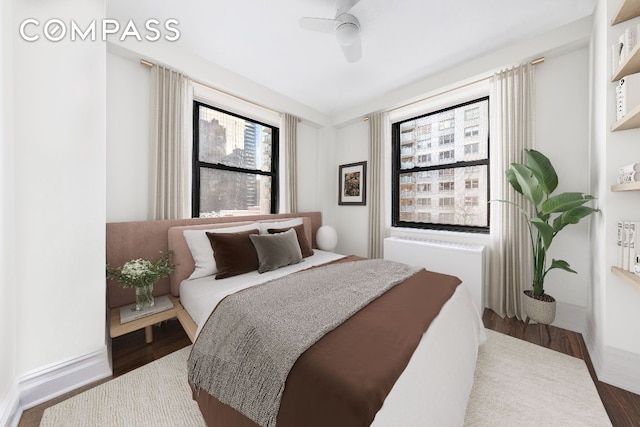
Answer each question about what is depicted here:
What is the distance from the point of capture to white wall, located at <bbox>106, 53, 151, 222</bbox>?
216cm

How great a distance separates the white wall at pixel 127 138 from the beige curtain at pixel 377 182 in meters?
2.85

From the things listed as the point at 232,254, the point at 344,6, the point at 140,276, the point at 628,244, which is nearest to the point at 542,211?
the point at 628,244

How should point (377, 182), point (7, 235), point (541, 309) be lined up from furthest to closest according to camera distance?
point (377, 182) < point (541, 309) < point (7, 235)

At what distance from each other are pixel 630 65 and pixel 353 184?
2.91 meters

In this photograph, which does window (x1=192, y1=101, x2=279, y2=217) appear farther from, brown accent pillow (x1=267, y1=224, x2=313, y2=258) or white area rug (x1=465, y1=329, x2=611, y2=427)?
white area rug (x1=465, y1=329, x2=611, y2=427)

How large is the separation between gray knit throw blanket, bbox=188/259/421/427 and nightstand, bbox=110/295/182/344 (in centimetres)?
80

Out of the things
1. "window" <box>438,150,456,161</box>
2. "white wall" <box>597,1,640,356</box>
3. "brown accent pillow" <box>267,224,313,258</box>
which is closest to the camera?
"white wall" <box>597,1,640,356</box>

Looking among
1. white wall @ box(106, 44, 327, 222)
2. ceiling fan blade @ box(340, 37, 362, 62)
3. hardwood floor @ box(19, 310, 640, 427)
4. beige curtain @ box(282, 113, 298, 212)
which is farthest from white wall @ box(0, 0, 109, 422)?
beige curtain @ box(282, 113, 298, 212)

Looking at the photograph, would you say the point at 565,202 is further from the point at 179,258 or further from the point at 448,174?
the point at 179,258

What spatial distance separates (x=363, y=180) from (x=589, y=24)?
2685 mm

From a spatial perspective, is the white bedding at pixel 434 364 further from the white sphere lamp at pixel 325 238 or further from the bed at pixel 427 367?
the white sphere lamp at pixel 325 238

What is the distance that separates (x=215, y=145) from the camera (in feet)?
9.73

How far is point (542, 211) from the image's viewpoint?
6.71 feet

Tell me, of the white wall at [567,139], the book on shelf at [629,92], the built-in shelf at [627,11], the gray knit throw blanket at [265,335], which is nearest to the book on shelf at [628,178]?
the book on shelf at [629,92]
